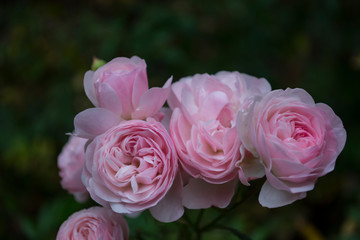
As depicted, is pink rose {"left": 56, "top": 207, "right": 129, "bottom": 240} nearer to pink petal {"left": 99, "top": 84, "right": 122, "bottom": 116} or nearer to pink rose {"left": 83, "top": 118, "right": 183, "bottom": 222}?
pink rose {"left": 83, "top": 118, "right": 183, "bottom": 222}

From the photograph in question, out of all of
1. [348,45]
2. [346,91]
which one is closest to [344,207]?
[346,91]

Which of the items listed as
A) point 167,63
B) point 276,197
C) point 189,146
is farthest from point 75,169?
point 167,63

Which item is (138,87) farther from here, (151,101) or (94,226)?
(94,226)

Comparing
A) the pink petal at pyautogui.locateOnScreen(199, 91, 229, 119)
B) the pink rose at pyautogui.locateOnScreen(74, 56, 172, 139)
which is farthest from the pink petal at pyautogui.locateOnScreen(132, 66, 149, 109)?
the pink petal at pyautogui.locateOnScreen(199, 91, 229, 119)

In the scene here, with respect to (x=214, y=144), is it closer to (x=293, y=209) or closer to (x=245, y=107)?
(x=245, y=107)

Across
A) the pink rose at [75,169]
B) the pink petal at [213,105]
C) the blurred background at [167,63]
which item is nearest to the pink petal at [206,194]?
the pink petal at [213,105]

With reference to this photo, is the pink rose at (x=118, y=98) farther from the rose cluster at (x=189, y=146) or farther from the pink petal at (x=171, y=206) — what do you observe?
the pink petal at (x=171, y=206)
